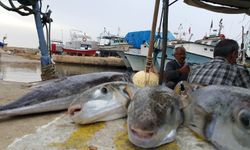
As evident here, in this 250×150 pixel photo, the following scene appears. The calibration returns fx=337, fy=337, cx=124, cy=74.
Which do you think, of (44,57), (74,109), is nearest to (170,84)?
(74,109)

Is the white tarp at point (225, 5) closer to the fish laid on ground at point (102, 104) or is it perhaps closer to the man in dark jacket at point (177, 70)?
the man in dark jacket at point (177, 70)

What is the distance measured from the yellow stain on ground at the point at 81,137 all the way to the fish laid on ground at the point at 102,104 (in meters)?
0.06

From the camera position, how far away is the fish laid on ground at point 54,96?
14.9 feet

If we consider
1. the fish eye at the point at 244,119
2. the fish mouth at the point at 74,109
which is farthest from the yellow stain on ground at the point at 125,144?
the fish eye at the point at 244,119

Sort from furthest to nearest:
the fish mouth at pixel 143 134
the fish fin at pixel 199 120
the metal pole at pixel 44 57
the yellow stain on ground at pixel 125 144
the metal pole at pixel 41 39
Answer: the metal pole at pixel 44 57 < the metal pole at pixel 41 39 < the yellow stain on ground at pixel 125 144 < the fish fin at pixel 199 120 < the fish mouth at pixel 143 134

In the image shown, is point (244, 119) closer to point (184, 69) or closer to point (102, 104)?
point (102, 104)

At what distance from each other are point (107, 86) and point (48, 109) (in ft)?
4.96

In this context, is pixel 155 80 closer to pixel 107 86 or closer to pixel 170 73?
pixel 107 86

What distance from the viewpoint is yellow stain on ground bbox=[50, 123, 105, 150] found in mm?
2938

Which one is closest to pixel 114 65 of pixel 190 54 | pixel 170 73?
pixel 190 54

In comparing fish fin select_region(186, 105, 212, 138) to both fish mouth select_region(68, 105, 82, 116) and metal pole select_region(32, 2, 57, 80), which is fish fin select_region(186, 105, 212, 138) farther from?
metal pole select_region(32, 2, 57, 80)

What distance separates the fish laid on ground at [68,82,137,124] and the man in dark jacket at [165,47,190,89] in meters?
2.88

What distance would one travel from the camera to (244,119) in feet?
7.41

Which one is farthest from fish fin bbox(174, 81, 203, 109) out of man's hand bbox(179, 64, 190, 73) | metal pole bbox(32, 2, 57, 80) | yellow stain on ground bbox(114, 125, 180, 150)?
metal pole bbox(32, 2, 57, 80)
